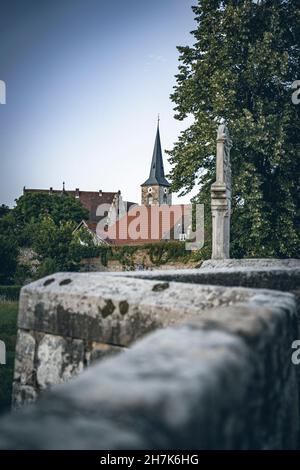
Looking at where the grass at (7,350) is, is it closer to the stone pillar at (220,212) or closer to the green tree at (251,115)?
the stone pillar at (220,212)

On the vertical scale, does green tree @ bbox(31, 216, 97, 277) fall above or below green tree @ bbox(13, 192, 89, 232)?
below

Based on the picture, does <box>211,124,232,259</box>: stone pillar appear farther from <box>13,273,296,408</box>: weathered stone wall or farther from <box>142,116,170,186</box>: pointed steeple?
<box>142,116,170,186</box>: pointed steeple

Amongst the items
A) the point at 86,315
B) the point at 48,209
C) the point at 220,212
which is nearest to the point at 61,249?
the point at 48,209

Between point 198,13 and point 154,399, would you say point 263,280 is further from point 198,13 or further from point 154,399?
point 198,13

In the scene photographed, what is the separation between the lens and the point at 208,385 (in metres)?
1.35

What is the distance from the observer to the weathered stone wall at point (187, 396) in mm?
1167

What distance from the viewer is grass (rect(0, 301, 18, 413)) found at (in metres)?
5.38

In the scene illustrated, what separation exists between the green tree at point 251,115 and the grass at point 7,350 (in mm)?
7469

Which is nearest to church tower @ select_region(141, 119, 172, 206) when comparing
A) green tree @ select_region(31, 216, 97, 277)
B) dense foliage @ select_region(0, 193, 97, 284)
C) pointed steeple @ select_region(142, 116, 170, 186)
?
pointed steeple @ select_region(142, 116, 170, 186)

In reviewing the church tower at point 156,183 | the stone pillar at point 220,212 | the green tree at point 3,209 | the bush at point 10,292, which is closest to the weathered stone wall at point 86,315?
the stone pillar at point 220,212

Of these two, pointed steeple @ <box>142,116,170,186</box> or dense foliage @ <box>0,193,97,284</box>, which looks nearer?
dense foliage @ <box>0,193,97,284</box>

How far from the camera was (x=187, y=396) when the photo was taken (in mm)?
1253

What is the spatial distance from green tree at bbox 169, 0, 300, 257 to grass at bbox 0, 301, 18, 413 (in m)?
7.47
